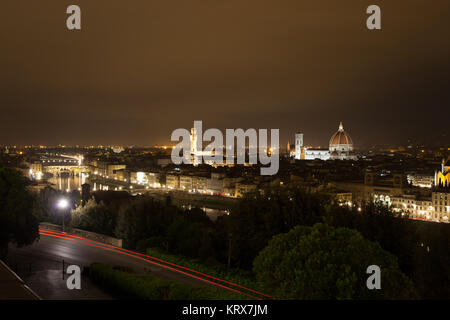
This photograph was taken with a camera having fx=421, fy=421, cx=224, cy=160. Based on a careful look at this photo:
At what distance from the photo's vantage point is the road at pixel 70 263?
586cm

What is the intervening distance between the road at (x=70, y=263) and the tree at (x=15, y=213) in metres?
0.35

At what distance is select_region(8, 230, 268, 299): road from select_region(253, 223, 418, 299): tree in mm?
1818

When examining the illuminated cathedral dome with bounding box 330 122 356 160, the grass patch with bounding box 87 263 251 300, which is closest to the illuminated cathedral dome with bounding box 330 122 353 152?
the illuminated cathedral dome with bounding box 330 122 356 160

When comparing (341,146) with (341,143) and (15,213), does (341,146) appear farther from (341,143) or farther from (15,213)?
(15,213)

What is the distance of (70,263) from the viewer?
7320 mm

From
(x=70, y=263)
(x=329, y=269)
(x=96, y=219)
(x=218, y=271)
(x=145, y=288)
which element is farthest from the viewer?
(x=96, y=219)

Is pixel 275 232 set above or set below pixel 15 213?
below

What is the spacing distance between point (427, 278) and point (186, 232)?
197 inches

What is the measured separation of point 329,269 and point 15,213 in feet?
20.3

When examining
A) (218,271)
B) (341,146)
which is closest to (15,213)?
(218,271)

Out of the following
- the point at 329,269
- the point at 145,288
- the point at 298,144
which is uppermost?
the point at 298,144

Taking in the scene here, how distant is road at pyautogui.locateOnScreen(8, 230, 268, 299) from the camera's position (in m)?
5.86
